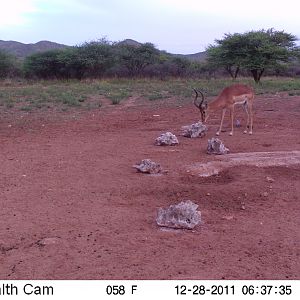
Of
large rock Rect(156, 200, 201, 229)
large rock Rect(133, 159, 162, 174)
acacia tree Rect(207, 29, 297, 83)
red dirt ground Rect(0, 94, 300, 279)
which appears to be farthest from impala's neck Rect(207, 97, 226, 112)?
acacia tree Rect(207, 29, 297, 83)

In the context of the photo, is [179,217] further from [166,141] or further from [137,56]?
[137,56]

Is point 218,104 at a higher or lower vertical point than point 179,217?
higher

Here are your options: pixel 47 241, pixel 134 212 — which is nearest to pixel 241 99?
pixel 134 212

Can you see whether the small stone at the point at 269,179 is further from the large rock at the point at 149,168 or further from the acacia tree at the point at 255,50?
the acacia tree at the point at 255,50

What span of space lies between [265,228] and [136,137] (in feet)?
20.3

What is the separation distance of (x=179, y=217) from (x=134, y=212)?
749 mm

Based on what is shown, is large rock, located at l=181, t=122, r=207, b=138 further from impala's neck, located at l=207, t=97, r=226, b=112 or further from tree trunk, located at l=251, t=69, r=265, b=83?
tree trunk, located at l=251, t=69, r=265, b=83

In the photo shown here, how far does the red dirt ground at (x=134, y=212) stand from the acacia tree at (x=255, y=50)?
74.2ft

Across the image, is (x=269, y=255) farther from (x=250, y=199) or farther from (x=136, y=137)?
(x=136, y=137)

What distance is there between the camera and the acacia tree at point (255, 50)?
3266cm

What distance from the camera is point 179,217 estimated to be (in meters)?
5.37

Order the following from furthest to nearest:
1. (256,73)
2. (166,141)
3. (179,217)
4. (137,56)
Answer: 1. (137,56)
2. (256,73)
3. (166,141)
4. (179,217)
